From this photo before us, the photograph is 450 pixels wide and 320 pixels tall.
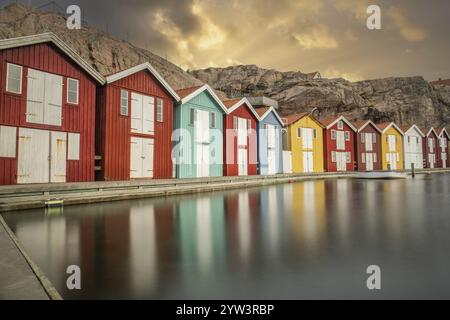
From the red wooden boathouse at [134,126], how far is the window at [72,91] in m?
1.64

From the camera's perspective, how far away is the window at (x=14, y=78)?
1412 cm

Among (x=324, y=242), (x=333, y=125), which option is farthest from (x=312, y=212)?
(x=333, y=125)

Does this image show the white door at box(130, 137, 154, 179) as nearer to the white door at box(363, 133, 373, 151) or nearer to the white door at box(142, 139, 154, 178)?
the white door at box(142, 139, 154, 178)

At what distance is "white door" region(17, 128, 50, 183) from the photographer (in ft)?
46.7

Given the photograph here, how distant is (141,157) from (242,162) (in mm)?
10950

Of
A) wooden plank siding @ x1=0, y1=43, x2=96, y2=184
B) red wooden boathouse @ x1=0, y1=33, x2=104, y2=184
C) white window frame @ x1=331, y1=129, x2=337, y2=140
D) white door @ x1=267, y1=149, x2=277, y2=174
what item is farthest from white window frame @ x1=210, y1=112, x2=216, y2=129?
white window frame @ x1=331, y1=129, x2=337, y2=140

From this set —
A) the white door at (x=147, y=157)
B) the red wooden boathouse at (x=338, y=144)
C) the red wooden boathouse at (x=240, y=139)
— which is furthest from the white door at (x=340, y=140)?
the white door at (x=147, y=157)

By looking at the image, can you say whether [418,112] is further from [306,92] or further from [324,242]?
[324,242]

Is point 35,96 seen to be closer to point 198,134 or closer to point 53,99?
point 53,99

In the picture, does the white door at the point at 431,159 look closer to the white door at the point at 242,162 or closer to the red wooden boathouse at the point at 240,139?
the red wooden boathouse at the point at 240,139

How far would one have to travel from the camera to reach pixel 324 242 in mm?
6004

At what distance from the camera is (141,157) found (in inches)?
768

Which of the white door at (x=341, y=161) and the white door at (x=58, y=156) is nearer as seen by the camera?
the white door at (x=58, y=156)

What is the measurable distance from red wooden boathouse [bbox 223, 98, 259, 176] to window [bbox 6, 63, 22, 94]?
1559 cm
